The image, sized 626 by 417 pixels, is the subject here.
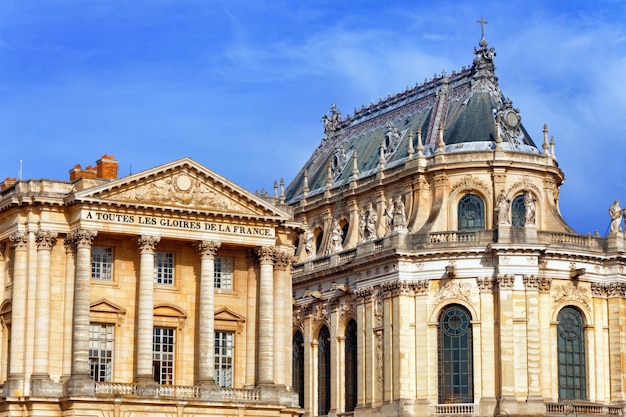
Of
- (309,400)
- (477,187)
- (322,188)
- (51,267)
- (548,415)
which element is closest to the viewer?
(51,267)

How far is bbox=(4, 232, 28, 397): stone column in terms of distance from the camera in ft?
210

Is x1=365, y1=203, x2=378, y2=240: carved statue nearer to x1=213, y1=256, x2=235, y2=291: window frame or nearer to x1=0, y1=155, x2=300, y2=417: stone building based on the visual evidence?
x1=0, y1=155, x2=300, y2=417: stone building

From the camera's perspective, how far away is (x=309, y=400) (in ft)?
292

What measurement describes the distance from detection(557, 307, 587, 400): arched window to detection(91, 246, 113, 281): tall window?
25429 millimetres

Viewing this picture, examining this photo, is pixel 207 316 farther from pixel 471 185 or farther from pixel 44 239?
pixel 471 185

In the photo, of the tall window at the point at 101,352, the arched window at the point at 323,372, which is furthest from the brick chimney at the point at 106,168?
the arched window at the point at 323,372

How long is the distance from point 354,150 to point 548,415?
25.4 metres

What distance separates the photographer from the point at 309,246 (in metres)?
93.5

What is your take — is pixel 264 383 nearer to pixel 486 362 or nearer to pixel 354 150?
pixel 486 362

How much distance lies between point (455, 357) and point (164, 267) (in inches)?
737

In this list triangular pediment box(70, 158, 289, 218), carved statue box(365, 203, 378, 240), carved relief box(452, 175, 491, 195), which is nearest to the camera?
triangular pediment box(70, 158, 289, 218)

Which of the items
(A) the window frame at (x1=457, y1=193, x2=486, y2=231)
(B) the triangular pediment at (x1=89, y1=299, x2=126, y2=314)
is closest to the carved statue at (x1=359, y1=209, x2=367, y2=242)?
(A) the window frame at (x1=457, y1=193, x2=486, y2=231)

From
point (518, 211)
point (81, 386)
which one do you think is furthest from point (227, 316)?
point (518, 211)

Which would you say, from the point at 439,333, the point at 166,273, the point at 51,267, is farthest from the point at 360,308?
the point at 51,267
